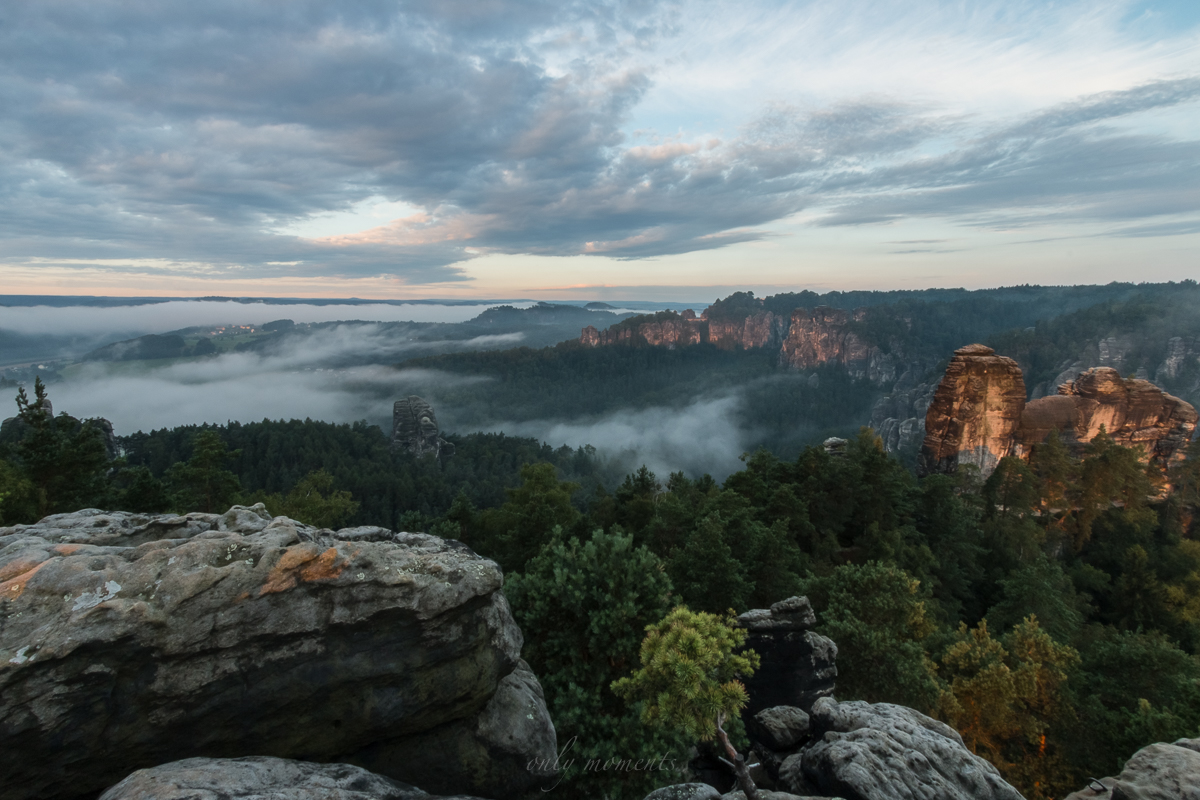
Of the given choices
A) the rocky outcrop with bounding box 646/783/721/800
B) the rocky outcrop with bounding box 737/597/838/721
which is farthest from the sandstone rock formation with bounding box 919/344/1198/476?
the rocky outcrop with bounding box 646/783/721/800

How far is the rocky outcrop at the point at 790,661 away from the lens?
21.2m

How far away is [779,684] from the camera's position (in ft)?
70.0

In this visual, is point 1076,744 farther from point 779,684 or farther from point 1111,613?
point 1111,613

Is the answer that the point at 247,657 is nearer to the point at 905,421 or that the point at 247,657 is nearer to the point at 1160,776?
the point at 1160,776

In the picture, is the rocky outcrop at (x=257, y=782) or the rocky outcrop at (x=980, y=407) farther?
the rocky outcrop at (x=980, y=407)

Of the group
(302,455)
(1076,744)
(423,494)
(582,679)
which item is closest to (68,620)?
(582,679)

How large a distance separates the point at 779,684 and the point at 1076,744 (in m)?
13.0

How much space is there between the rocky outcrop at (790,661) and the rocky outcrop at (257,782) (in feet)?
51.0

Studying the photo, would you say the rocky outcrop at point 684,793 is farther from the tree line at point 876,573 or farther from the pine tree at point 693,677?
the tree line at point 876,573

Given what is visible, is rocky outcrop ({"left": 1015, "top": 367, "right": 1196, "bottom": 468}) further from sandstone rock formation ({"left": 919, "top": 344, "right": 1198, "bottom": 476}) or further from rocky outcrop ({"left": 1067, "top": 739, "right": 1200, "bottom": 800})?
rocky outcrop ({"left": 1067, "top": 739, "right": 1200, "bottom": 800})

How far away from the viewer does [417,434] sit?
425 feet

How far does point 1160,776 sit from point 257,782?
2096cm

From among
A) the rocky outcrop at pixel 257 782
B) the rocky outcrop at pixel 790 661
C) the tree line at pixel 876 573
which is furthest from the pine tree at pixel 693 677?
the rocky outcrop at pixel 790 661

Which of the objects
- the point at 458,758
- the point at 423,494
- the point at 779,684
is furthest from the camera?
the point at 423,494
